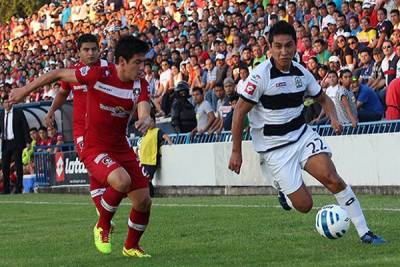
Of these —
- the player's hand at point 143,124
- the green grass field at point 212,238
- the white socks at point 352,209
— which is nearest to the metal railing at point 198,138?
the green grass field at point 212,238

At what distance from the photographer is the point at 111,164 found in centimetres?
1120

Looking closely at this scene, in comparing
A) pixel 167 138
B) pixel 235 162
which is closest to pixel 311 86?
pixel 235 162

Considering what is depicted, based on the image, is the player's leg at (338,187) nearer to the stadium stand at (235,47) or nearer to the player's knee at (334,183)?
the player's knee at (334,183)

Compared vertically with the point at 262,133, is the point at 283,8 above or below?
below

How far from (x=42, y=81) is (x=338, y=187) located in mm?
3127

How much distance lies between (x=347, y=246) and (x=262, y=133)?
147cm

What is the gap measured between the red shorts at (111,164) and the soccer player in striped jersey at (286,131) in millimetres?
1092

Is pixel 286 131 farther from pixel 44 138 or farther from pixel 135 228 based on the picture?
pixel 44 138

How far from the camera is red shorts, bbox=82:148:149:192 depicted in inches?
441

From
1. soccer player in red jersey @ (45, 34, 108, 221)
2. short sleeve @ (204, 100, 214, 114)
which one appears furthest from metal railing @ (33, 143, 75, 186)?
soccer player in red jersey @ (45, 34, 108, 221)

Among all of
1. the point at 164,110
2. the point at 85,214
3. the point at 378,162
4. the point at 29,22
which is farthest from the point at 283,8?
the point at 29,22

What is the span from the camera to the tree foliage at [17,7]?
62875mm

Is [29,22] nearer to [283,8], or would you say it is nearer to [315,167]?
[283,8]

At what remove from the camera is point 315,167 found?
10953mm
